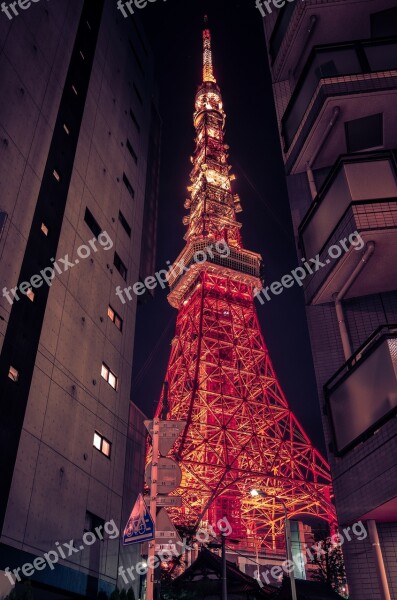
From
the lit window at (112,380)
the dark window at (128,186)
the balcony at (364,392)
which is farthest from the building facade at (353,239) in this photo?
the dark window at (128,186)

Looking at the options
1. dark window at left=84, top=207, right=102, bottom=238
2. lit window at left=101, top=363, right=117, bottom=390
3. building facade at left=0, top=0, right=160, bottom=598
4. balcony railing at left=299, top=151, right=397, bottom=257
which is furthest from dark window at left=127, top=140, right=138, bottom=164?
balcony railing at left=299, top=151, right=397, bottom=257

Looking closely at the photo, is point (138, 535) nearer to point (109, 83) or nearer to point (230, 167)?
point (109, 83)

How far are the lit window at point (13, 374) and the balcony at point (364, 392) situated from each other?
8.04 meters

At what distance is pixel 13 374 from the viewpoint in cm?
1330

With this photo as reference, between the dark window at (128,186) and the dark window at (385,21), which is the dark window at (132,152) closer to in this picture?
the dark window at (128,186)

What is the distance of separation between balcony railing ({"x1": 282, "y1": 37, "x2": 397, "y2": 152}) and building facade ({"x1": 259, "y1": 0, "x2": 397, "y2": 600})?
25 millimetres

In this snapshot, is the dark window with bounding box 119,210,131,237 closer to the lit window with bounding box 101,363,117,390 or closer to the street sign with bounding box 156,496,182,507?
the lit window with bounding box 101,363,117,390

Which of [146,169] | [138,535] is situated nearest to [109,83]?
[146,169]

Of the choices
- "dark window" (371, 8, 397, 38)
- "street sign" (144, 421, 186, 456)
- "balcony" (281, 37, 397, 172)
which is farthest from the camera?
"dark window" (371, 8, 397, 38)

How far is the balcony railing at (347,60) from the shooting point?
36.8 feet

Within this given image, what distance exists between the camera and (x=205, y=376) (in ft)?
162

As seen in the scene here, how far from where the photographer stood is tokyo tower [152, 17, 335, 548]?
41000mm

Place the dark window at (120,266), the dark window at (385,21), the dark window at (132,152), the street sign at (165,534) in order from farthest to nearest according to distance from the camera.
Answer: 1. the dark window at (132,152)
2. the dark window at (120,266)
3. the dark window at (385,21)
4. the street sign at (165,534)

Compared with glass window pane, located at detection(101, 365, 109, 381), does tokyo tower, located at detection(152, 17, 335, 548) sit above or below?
Result: above
